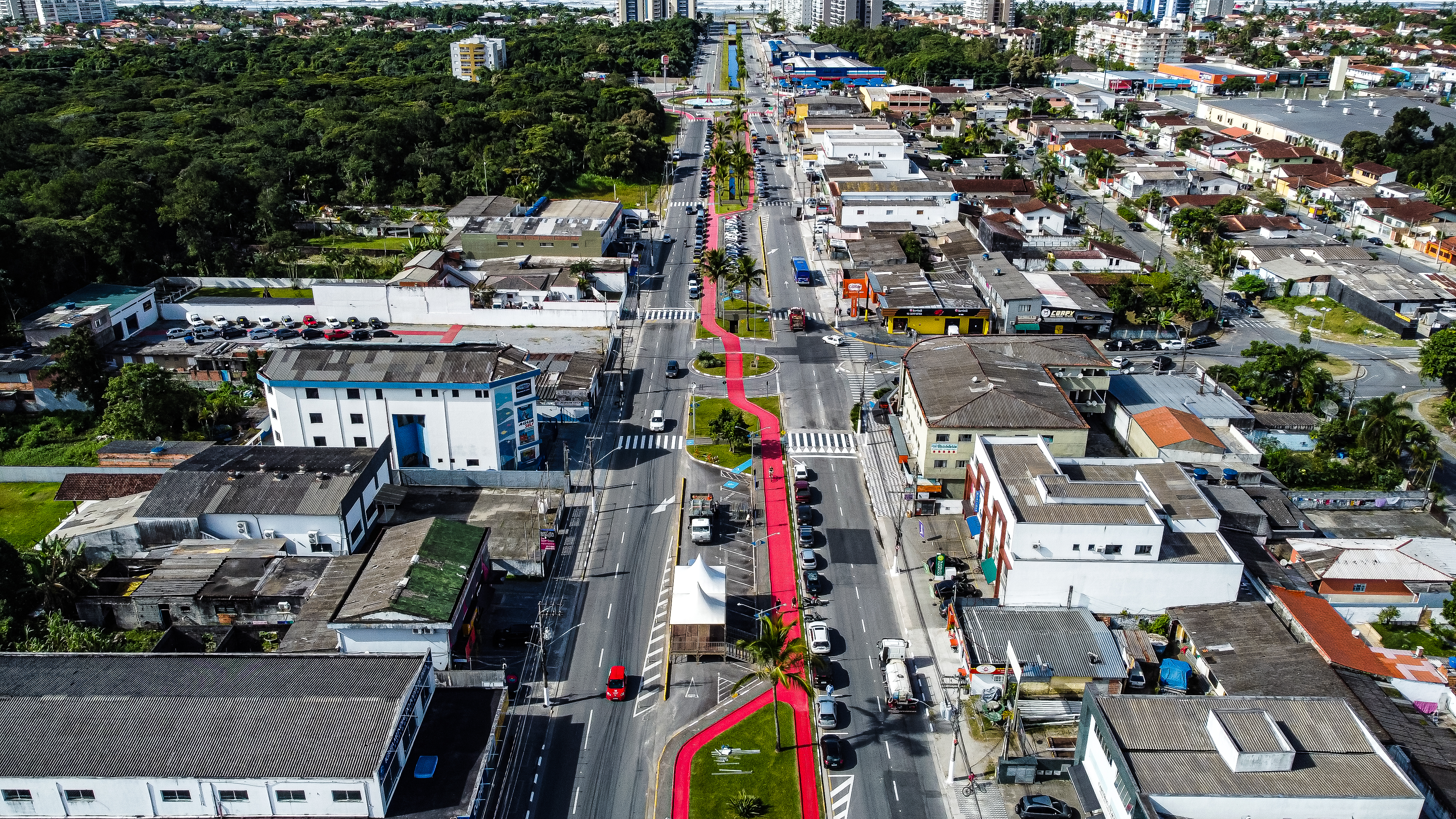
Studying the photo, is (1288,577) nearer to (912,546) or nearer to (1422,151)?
(912,546)

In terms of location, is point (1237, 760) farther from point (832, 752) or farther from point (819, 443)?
point (819, 443)

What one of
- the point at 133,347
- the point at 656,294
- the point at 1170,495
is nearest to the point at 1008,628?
the point at 1170,495

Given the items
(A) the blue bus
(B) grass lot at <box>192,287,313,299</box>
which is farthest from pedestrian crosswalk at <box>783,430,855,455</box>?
(B) grass lot at <box>192,287,313,299</box>

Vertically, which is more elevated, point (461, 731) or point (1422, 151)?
point (1422, 151)

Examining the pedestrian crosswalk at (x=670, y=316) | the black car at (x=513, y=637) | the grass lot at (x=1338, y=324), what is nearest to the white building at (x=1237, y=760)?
the black car at (x=513, y=637)

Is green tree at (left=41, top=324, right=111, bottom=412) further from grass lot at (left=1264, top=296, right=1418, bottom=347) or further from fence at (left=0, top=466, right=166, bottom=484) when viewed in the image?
grass lot at (left=1264, top=296, right=1418, bottom=347)
